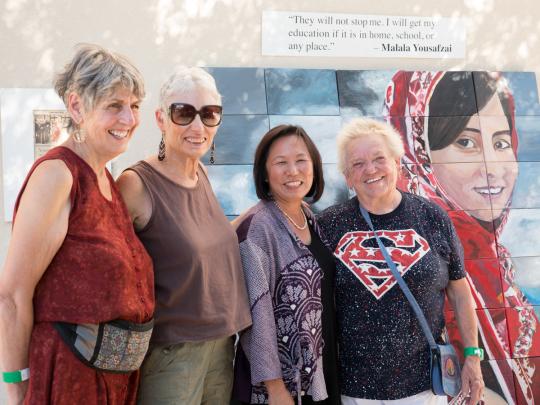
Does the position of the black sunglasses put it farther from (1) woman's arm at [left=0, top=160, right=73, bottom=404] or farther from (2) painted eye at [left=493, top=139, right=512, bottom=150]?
(2) painted eye at [left=493, top=139, right=512, bottom=150]

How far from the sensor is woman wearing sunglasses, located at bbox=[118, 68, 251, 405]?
201 cm

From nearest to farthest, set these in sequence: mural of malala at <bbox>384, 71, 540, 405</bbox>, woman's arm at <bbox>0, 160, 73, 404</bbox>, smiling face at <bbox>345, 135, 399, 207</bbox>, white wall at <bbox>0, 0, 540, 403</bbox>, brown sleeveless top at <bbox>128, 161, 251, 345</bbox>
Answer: woman's arm at <bbox>0, 160, 73, 404</bbox> < brown sleeveless top at <bbox>128, 161, 251, 345</bbox> < smiling face at <bbox>345, 135, 399, 207</bbox> < white wall at <bbox>0, 0, 540, 403</bbox> < mural of malala at <bbox>384, 71, 540, 405</bbox>

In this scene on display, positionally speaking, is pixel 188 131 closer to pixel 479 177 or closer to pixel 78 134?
pixel 78 134

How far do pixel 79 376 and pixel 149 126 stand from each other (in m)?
2.37

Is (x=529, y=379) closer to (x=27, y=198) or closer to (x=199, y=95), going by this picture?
(x=199, y=95)

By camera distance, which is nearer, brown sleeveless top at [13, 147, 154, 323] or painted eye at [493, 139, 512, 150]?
brown sleeveless top at [13, 147, 154, 323]

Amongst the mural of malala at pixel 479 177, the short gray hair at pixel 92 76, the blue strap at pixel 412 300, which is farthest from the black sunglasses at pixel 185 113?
the mural of malala at pixel 479 177

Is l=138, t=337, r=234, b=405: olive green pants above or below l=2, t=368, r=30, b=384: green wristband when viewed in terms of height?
below

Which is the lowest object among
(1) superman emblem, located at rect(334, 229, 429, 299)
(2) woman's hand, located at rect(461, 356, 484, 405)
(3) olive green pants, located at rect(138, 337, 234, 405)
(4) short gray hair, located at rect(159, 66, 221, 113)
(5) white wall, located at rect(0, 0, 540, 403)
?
(2) woman's hand, located at rect(461, 356, 484, 405)

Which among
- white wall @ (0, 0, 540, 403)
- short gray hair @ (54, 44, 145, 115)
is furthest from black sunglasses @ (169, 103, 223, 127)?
white wall @ (0, 0, 540, 403)

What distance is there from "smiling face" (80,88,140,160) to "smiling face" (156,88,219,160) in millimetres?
260

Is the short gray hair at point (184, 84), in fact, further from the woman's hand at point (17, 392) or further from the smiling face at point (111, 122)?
the woman's hand at point (17, 392)

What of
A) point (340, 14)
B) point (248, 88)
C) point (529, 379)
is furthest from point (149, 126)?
point (529, 379)

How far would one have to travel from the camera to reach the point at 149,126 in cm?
386
